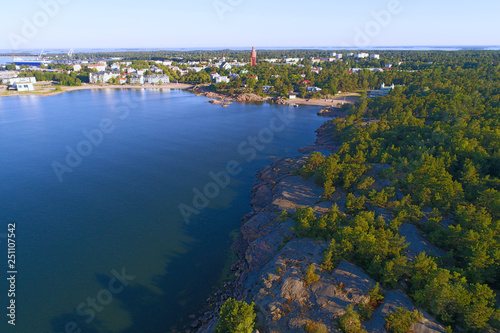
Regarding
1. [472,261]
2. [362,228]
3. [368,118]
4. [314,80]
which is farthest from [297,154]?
[314,80]

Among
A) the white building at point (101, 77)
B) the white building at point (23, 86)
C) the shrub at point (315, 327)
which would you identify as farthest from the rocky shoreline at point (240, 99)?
the shrub at point (315, 327)

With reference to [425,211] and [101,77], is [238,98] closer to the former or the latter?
[101,77]

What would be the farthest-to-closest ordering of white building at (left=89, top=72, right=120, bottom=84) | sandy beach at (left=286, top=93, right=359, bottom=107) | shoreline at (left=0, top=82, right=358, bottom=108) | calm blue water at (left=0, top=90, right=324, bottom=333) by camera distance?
white building at (left=89, top=72, right=120, bottom=84) → shoreline at (left=0, top=82, right=358, bottom=108) → sandy beach at (left=286, top=93, right=359, bottom=107) → calm blue water at (left=0, top=90, right=324, bottom=333)

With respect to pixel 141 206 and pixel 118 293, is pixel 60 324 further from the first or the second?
pixel 141 206

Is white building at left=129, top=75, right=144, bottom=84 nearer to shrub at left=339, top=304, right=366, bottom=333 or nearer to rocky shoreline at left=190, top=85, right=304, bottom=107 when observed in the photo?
rocky shoreline at left=190, top=85, right=304, bottom=107

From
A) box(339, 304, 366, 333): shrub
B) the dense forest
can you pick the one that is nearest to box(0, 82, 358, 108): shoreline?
the dense forest

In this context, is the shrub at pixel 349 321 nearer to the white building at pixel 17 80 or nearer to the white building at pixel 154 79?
the white building at pixel 154 79

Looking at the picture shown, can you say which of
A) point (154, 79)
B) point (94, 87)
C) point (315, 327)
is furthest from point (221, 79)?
point (315, 327)
